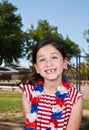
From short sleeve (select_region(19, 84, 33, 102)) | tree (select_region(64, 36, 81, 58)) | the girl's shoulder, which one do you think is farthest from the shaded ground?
tree (select_region(64, 36, 81, 58))

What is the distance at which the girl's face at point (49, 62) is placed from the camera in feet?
8.44

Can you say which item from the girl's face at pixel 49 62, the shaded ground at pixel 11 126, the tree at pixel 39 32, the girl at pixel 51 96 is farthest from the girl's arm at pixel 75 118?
the tree at pixel 39 32

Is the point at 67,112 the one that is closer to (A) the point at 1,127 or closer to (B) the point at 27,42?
(A) the point at 1,127

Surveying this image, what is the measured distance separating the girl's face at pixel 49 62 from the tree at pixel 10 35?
5425 centimetres

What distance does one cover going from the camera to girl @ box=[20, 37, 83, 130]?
2.51 meters

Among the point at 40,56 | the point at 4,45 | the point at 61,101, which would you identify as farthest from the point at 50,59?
the point at 4,45

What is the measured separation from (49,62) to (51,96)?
263 millimetres

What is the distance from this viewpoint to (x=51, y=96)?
2627mm

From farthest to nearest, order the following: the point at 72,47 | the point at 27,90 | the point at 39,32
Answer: the point at 72,47
the point at 39,32
the point at 27,90

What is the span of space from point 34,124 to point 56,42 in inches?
24.8

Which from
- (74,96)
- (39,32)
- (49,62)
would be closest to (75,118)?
(74,96)

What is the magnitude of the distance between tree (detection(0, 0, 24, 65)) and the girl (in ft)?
178

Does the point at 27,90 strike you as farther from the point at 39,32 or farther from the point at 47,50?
the point at 39,32

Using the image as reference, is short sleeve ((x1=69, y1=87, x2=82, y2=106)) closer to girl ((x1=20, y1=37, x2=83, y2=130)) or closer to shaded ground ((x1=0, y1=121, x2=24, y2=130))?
girl ((x1=20, y1=37, x2=83, y2=130))
